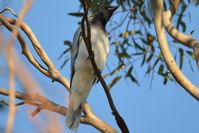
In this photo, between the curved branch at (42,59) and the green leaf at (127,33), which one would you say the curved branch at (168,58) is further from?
the green leaf at (127,33)

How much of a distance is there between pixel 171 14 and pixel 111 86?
3.39 feet

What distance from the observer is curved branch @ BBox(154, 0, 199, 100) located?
1710mm

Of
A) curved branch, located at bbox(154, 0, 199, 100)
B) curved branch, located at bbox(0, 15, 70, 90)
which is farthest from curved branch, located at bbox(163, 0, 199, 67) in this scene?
curved branch, located at bbox(0, 15, 70, 90)

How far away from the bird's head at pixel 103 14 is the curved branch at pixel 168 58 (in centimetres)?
64

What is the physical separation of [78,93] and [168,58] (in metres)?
0.78

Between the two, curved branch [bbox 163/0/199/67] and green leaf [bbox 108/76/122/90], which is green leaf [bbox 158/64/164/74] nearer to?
green leaf [bbox 108/76/122/90]

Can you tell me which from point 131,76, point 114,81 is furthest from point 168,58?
point 131,76

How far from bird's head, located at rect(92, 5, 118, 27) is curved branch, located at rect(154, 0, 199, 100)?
636mm

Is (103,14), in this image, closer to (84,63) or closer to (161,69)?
(84,63)

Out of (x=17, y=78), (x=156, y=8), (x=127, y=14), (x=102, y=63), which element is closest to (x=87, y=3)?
(x=156, y=8)

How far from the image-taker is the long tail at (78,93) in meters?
2.21

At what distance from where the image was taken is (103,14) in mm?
2711

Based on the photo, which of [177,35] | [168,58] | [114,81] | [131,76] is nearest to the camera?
[168,58]

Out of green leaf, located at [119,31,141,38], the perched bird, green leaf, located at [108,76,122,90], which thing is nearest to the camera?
the perched bird
